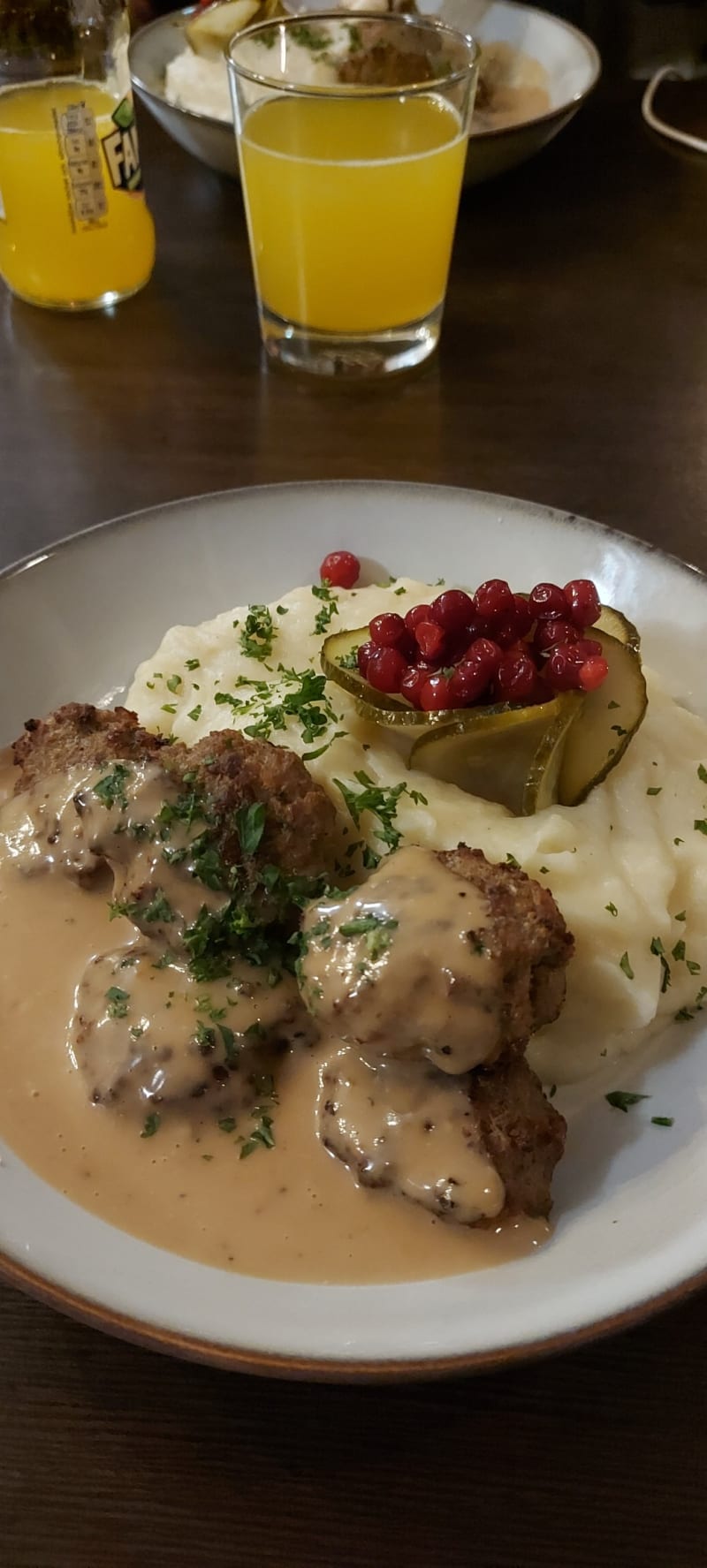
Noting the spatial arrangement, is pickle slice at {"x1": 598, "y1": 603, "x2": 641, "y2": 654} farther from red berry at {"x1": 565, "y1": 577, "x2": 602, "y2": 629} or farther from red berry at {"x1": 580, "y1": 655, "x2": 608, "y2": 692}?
red berry at {"x1": 580, "y1": 655, "x2": 608, "y2": 692}

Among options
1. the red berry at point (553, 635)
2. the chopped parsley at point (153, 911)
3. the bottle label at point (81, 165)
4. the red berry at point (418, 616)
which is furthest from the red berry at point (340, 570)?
the bottle label at point (81, 165)

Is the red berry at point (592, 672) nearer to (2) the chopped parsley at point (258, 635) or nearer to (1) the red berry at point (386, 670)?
(1) the red berry at point (386, 670)

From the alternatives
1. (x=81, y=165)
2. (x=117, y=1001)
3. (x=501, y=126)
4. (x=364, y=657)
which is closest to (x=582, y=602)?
(x=364, y=657)

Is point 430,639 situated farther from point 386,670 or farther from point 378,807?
point 378,807

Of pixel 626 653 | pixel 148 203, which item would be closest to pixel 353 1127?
pixel 626 653

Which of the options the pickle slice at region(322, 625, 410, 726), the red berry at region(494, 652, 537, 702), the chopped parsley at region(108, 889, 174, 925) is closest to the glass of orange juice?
the pickle slice at region(322, 625, 410, 726)
